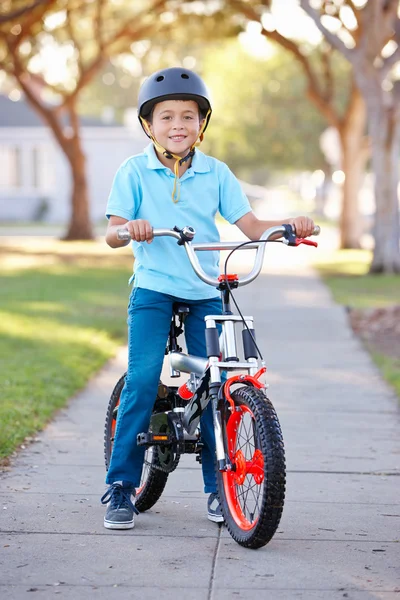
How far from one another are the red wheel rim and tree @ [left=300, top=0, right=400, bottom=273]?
13.6 metres

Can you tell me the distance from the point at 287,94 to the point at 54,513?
54.9m

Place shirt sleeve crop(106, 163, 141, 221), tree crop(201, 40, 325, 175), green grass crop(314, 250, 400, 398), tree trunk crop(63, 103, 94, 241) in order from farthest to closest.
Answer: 1. tree crop(201, 40, 325, 175)
2. tree trunk crop(63, 103, 94, 241)
3. green grass crop(314, 250, 400, 398)
4. shirt sleeve crop(106, 163, 141, 221)

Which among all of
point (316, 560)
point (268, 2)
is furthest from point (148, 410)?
point (268, 2)

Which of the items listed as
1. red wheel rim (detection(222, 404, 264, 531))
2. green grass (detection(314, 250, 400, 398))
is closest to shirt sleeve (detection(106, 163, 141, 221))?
red wheel rim (detection(222, 404, 264, 531))

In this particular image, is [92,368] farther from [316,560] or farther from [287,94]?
[287,94]

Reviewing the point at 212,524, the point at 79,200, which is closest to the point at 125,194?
the point at 212,524

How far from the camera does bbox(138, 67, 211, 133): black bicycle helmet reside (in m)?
4.66

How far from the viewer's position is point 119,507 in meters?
4.84

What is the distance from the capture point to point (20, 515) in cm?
502

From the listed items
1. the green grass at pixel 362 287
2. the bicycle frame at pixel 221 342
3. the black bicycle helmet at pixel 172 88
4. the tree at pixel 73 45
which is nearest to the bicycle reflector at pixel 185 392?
the bicycle frame at pixel 221 342

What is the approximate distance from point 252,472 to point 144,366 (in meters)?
0.68

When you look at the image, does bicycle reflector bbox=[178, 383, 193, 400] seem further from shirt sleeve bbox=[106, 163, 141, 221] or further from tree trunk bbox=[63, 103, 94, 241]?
tree trunk bbox=[63, 103, 94, 241]

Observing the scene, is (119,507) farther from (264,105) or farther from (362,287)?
(264,105)

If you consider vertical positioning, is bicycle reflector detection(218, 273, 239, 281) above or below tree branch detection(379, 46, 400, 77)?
below
